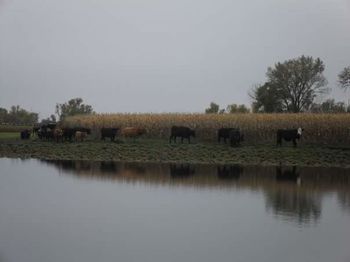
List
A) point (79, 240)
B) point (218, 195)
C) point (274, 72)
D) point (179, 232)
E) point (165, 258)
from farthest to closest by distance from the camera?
Result: point (274, 72), point (218, 195), point (179, 232), point (79, 240), point (165, 258)

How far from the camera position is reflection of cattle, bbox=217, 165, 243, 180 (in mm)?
19297

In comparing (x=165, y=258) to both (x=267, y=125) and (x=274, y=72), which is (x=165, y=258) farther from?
(x=274, y=72)

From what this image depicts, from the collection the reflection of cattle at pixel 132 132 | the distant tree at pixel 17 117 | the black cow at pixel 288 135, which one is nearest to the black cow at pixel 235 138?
the black cow at pixel 288 135

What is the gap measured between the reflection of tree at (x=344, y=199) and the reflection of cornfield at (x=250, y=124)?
Result: 727 inches

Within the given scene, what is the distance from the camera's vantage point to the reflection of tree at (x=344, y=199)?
13.6 metres

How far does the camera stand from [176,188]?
627 inches

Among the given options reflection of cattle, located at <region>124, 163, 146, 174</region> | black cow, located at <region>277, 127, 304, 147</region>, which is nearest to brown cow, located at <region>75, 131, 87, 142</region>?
reflection of cattle, located at <region>124, 163, 146, 174</region>

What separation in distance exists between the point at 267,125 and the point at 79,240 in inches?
1093

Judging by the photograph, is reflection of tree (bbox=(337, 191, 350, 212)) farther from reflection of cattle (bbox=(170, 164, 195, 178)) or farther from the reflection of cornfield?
the reflection of cornfield

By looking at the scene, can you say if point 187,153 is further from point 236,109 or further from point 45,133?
point 236,109

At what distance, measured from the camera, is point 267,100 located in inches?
2136

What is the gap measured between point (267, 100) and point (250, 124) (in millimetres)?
19020

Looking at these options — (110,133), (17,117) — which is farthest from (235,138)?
(17,117)

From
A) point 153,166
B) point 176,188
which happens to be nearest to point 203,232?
point 176,188
